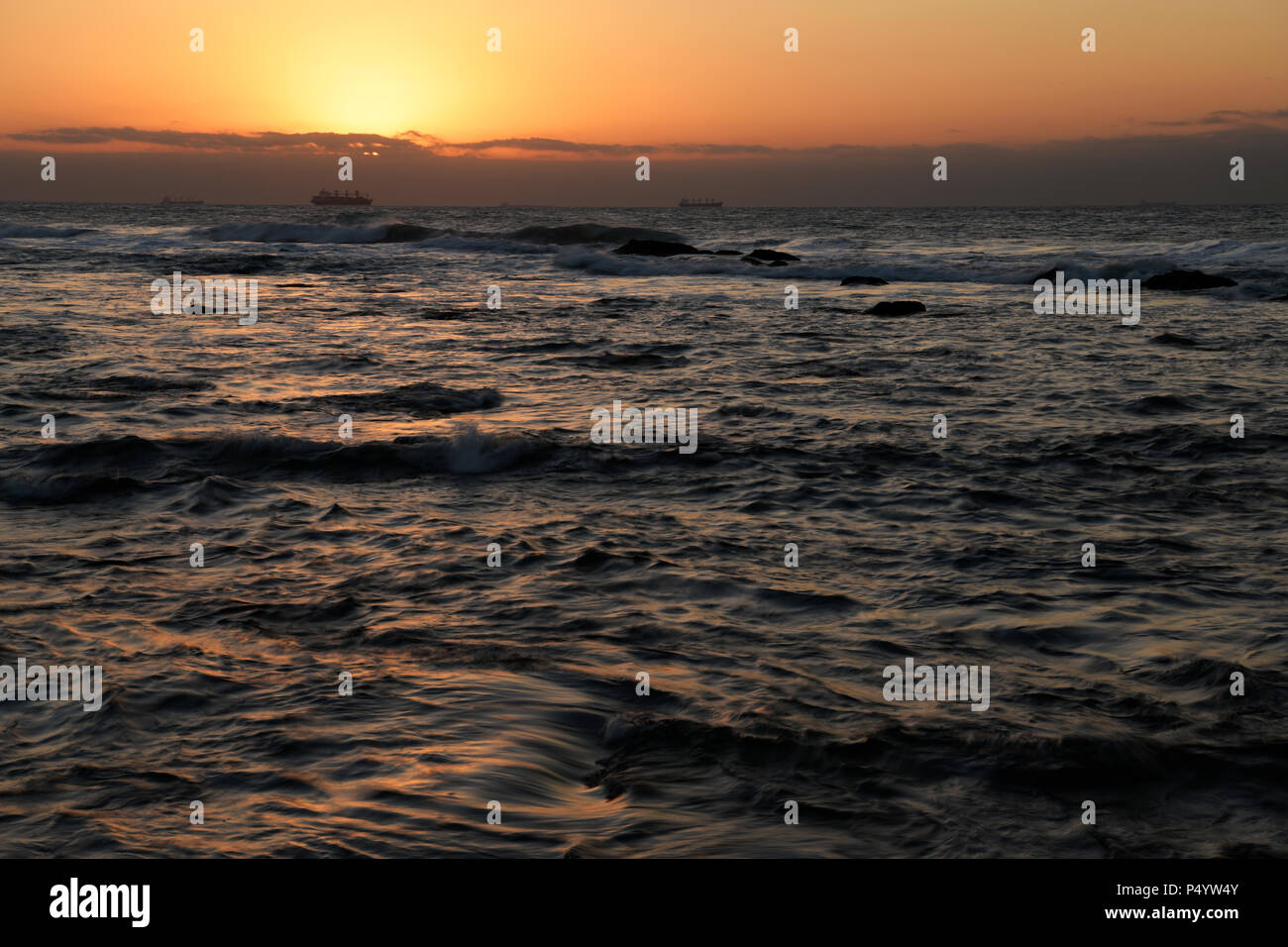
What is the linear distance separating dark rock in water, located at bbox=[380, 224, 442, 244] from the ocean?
53361mm

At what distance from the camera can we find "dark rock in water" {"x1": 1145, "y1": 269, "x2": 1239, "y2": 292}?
3312cm

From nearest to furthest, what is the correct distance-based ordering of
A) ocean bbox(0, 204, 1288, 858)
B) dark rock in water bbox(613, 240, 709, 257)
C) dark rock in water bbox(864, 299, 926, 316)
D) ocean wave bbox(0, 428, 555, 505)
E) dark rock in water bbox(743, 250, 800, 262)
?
ocean bbox(0, 204, 1288, 858)
ocean wave bbox(0, 428, 555, 505)
dark rock in water bbox(864, 299, 926, 316)
dark rock in water bbox(743, 250, 800, 262)
dark rock in water bbox(613, 240, 709, 257)

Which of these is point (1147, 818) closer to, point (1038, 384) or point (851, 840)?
point (851, 840)

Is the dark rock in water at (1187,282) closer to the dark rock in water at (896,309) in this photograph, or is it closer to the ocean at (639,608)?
the dark rock in water at (896,309)

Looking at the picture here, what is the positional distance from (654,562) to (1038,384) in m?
10.4

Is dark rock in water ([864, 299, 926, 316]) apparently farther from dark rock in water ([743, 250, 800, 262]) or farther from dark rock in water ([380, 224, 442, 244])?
dark rock in water ([380, 224, 442, 244])

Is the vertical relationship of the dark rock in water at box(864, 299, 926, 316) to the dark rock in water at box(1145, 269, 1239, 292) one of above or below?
below

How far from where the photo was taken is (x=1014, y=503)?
9922 mm

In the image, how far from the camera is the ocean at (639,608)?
4.79 m

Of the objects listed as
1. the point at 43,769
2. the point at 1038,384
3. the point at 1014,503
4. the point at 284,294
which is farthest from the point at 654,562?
the point at 284,294

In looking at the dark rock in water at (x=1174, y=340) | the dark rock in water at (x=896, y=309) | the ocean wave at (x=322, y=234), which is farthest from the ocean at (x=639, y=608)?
the ocean wave at (x=322, y=234)

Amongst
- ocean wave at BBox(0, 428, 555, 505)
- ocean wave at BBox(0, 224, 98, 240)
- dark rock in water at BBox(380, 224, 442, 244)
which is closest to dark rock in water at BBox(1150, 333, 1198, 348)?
ocean wave at BBox(0, 428, 555, 505)

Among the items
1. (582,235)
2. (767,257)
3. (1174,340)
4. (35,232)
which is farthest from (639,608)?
(35,232)

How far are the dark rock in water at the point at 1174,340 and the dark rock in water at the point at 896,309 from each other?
726cm
